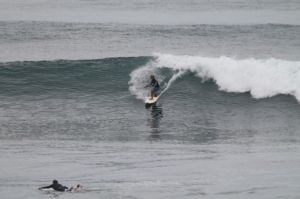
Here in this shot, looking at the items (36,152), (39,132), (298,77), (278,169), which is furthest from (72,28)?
(278,169)

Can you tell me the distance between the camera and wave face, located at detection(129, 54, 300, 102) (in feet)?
102

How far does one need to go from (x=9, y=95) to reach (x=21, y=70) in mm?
Answer: 3415

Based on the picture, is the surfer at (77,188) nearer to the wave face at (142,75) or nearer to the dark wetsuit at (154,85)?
the dark wetsuit at (154,85)

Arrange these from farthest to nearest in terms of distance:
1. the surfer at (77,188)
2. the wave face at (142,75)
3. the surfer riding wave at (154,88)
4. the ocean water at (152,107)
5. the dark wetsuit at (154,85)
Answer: the wave face at (142,75), the dark wetsuit at (154,85), the surfer riding wave at (154,88), the ocean water at (152,107), the surfer at (77,188)

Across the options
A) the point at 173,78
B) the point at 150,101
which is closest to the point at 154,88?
the point at 150,101

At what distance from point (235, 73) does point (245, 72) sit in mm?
447

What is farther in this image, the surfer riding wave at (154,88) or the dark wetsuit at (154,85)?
the dark wetsuit at (154,85)

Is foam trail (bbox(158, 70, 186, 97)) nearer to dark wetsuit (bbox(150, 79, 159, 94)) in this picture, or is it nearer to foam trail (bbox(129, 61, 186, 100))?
foam trail (bbox(129, 61, 186, 100))

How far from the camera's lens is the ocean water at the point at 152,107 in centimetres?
1956

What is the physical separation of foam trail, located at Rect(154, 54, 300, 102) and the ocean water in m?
0.07

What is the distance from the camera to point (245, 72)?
1297 inches

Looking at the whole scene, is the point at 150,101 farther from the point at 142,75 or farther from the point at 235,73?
the point at 235,73

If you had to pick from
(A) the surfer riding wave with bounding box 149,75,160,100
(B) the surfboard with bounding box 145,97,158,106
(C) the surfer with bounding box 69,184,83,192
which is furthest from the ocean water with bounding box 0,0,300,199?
(A) the surfer riding wave with bounding box 149,75,160,100

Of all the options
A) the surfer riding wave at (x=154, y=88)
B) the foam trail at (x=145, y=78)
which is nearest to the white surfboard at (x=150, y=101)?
the surfer riding wave at (x=154, y=88)
